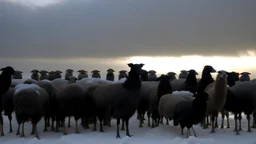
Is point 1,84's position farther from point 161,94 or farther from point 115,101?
point 161,94

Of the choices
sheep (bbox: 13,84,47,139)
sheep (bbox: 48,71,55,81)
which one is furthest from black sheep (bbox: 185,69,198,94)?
sheep (bbox: 48,71,55,81)

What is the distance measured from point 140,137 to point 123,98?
151cm

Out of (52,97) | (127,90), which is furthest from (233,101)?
(52,97)

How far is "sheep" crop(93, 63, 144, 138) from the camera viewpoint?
13367mm

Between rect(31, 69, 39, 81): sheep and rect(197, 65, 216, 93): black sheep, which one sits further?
rect(31, 69, 39, 81): sheep

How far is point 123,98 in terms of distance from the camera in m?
13.4

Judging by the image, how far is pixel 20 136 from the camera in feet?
43.9

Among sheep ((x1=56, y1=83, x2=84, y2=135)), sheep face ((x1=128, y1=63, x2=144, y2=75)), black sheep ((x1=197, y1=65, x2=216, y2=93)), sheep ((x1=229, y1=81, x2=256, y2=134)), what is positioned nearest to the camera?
sheep face ((x1=128, y1=63, x2=144, y2=75))

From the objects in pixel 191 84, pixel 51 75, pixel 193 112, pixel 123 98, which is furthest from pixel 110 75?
pixel 193 112

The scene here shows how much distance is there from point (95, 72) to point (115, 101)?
16181 mm

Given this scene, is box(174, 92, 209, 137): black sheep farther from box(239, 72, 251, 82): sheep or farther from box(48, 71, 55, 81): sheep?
box(48, 71, 55, 81): sheep

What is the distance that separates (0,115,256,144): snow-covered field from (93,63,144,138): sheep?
75 cm

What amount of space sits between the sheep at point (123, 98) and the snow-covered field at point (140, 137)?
0.75 m

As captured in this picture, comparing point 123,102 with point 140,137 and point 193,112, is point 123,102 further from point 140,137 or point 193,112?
point 193,112
